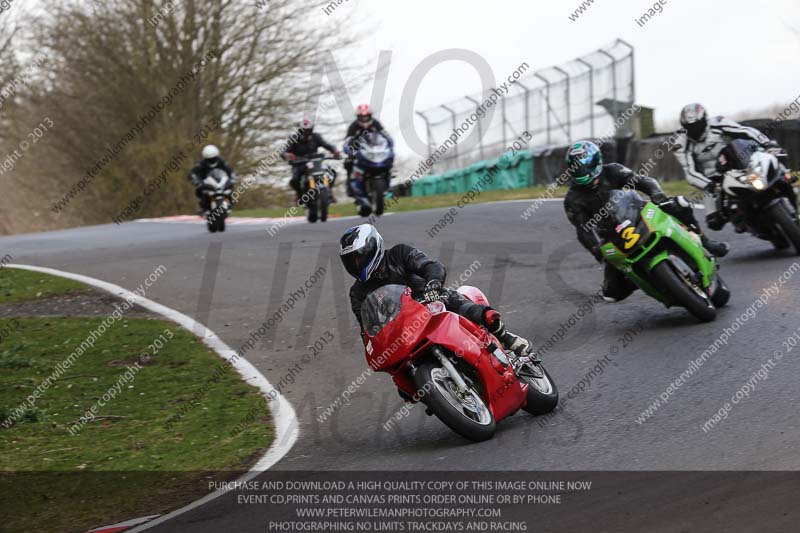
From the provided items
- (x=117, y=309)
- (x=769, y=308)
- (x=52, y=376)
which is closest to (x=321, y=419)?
(x=52, y=376)

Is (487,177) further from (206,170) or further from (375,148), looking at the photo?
(375,148)

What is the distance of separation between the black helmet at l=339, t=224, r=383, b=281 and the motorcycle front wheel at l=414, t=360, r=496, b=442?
2.59ft

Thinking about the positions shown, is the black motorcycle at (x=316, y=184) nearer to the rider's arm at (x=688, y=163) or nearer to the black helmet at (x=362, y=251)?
the rider's arm at (x=688, y=163)

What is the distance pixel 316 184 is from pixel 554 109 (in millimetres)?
11976

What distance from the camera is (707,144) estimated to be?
→ 40.3 ft

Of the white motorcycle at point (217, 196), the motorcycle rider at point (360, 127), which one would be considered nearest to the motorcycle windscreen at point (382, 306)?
the motorcycle rider at point (360, 127)

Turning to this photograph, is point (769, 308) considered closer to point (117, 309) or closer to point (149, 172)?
point (117, 309)

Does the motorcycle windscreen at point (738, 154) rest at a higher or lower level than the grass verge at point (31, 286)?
higher

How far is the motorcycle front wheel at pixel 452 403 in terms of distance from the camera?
6551 mm

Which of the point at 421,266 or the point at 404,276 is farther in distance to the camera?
the point at 404,276

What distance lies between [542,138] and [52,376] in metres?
22.1

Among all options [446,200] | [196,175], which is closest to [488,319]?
[196,175]

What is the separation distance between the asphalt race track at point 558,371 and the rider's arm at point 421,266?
1.08 m

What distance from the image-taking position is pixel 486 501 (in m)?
5.44
